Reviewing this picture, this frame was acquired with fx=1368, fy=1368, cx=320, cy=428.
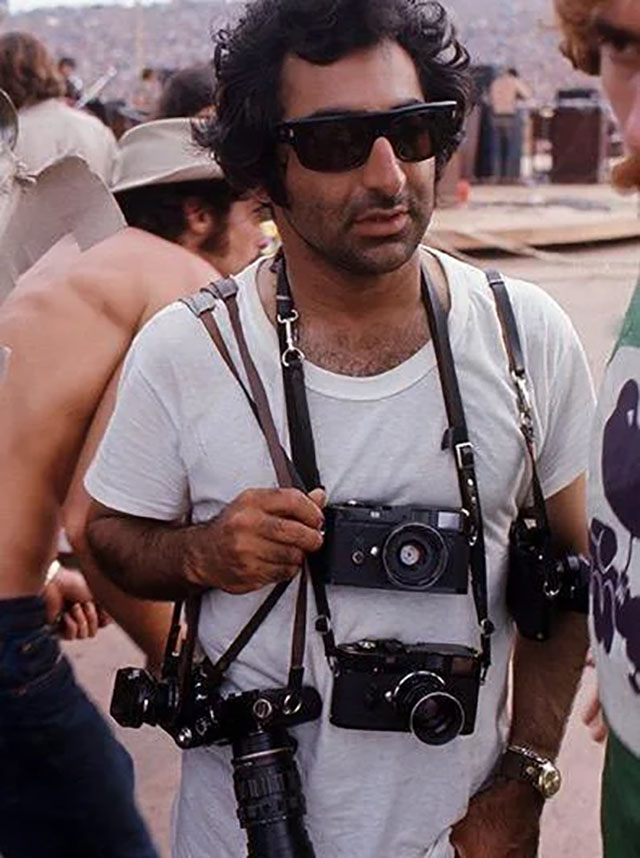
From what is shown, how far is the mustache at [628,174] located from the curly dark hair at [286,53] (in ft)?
1.61

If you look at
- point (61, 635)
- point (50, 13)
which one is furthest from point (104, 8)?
point (61, 635)

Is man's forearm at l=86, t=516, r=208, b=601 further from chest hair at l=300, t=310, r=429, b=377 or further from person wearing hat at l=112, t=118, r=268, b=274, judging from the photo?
person wearing hat at l=112, t=118, r=268, b=274

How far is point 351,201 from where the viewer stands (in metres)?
1.76

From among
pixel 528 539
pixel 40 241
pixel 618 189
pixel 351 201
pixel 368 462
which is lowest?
pixel 528 539

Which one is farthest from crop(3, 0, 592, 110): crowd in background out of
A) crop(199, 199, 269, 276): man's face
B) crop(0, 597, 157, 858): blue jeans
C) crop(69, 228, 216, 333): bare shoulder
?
crop(0, 597, 157, 858): blue jeans

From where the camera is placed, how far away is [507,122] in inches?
697

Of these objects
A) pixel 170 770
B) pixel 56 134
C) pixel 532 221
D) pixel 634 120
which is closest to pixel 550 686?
pixel 634 120

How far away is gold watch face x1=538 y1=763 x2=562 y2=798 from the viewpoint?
1.81 meters

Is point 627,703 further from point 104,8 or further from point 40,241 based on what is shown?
point 104,8

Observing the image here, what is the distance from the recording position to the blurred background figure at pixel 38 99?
474 centimetres

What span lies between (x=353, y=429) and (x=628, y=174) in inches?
20.5

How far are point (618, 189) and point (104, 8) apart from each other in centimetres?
5620

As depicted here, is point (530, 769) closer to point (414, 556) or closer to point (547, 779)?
point (547, 779)

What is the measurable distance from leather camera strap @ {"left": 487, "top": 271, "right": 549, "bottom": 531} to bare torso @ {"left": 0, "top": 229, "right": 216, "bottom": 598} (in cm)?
74
